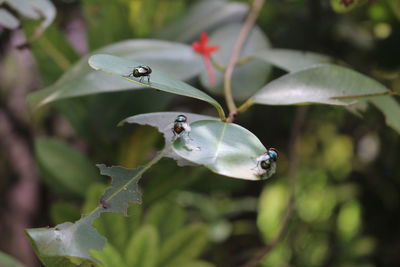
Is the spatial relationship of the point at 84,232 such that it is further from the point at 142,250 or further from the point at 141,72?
the point at 142,250

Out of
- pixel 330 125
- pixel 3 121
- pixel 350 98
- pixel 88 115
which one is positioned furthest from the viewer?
pixel 3 121

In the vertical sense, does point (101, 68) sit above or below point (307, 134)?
above

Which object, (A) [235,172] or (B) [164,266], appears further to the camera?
(B) [164,266]

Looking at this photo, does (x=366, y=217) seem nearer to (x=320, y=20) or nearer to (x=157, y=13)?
(x=320, y=20)

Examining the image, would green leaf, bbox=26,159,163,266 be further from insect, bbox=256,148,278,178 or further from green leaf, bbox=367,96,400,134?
green leaf, bbox=367,96,400,134

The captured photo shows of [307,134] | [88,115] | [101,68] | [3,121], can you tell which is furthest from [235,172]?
[3,121]

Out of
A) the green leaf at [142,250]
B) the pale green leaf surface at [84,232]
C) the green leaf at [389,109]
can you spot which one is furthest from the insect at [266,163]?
the green leaf at [142,250]

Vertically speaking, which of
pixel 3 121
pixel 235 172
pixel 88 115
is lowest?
pixel 3 121
